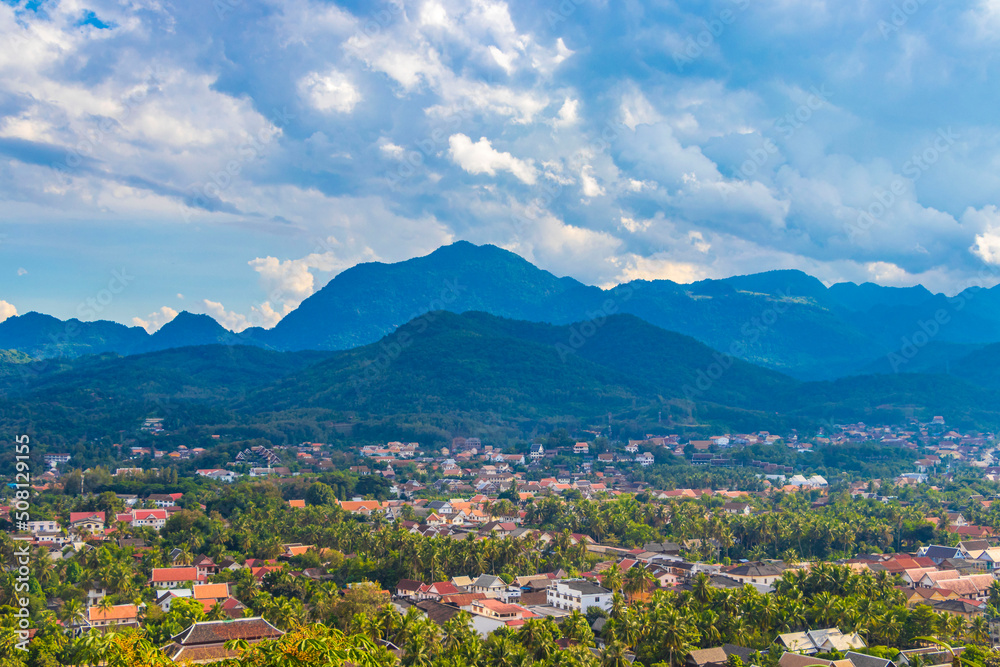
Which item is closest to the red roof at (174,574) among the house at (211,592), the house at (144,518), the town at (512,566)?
the town at (512,566)

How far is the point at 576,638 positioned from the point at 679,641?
4.67 metres

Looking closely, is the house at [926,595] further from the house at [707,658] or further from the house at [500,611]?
the house at [500,611]

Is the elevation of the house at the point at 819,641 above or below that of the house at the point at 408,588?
above

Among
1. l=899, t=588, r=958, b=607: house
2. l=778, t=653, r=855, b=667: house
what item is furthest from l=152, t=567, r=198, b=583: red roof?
l=899, t=588, r=958, b=607: house

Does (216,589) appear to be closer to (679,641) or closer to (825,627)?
(679,641)

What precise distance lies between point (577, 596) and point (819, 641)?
13.6 metres

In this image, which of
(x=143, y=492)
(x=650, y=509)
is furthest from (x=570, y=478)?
(x=143, y=492)

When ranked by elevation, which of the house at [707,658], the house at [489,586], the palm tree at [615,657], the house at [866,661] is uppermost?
the house at [866,661]

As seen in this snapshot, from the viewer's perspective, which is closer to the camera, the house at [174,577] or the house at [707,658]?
the house at [707,658]

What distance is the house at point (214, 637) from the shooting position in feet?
113

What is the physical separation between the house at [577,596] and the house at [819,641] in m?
11.4

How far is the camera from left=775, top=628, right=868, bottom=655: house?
36.8 metres

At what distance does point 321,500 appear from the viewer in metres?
80.8

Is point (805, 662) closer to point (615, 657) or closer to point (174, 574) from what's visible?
point (615, 657)
